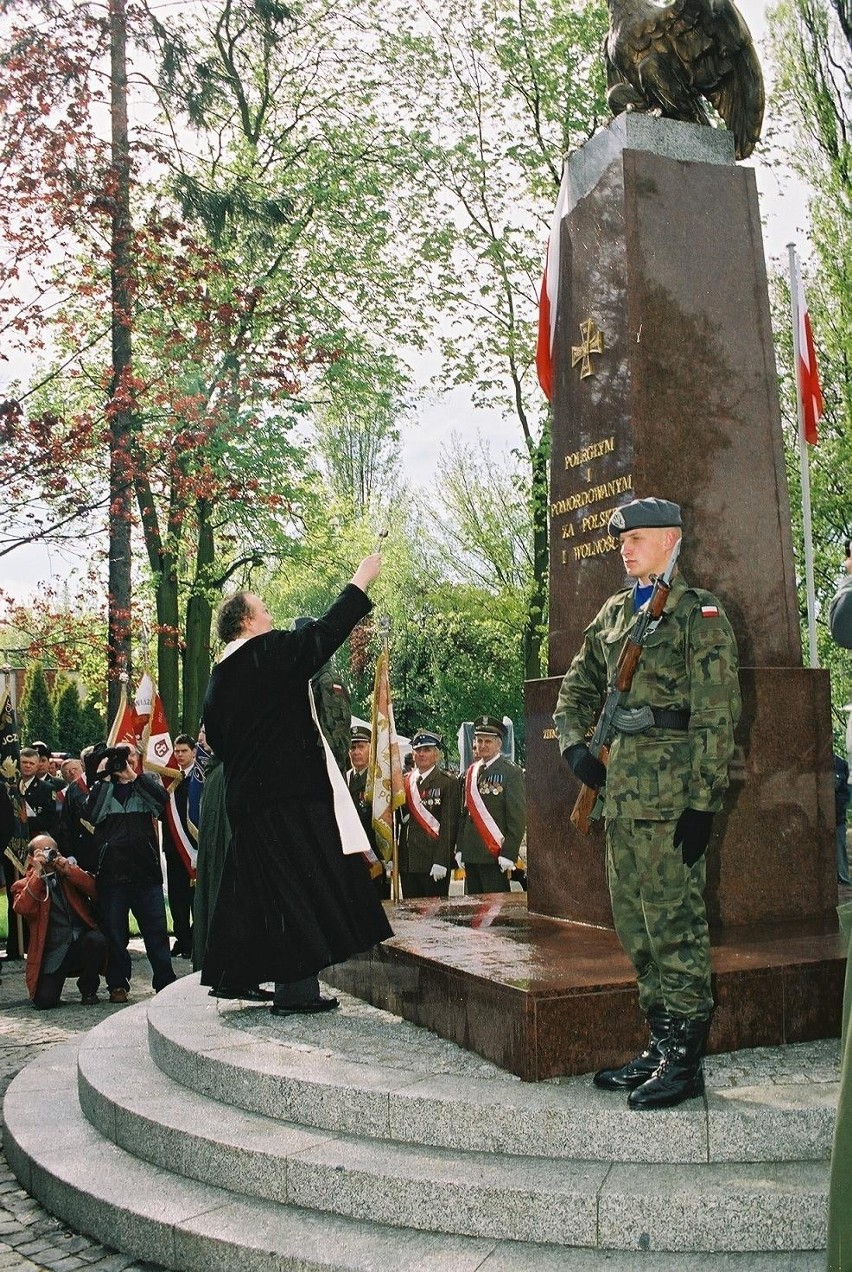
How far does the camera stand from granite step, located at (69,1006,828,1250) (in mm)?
3676

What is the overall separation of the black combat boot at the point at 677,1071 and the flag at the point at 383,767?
223 inches

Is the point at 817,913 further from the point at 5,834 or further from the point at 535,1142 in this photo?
the point at 5,834

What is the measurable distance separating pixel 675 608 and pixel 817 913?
94.3 inches

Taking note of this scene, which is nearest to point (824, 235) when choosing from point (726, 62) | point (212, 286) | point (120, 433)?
point (212, 286)

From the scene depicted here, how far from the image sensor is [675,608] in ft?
14.4

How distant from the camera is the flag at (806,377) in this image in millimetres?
9672

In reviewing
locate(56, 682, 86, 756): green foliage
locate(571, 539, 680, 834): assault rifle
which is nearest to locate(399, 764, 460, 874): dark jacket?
locate(571, 539, 680, 834): assault rifle

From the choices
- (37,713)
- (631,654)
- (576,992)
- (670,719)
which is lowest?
(576,992)

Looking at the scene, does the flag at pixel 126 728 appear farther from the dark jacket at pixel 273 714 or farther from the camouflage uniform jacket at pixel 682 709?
the camouflage uniform jacket at pixel 682 709

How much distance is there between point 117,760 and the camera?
9422 mm

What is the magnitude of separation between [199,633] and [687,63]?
1714 cm

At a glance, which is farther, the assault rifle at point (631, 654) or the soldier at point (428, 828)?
the soldier at point (428, 828)

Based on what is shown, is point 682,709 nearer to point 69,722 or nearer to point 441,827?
point 441,827

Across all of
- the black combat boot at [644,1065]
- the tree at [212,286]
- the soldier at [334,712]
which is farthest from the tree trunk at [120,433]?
the black combat boot at [644,1065]
